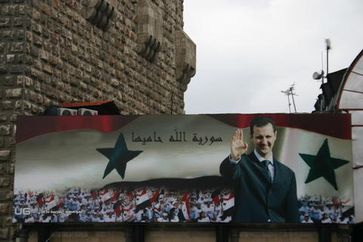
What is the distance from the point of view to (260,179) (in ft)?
30.6

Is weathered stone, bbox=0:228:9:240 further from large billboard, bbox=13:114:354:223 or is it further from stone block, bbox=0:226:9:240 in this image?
large billboard, bbox=13:114:354:223

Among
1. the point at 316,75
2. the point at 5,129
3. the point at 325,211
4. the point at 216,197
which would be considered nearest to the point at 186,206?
the point at 216,197

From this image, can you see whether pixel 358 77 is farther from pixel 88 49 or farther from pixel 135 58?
pixel 135 58

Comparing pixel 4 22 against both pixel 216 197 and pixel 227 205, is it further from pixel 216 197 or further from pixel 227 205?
pixel 227 205

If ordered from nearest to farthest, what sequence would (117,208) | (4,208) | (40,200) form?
1. (117,208)
2. (40,200)
3. (4,208)

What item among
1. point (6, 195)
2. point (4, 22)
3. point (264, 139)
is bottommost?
point (6, 195)

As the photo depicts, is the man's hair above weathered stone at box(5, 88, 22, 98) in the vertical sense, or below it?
below

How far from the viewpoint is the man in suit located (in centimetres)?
921

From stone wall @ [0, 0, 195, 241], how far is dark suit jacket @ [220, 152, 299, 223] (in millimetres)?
3855

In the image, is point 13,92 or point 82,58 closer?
point 13,92

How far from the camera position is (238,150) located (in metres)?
9.38

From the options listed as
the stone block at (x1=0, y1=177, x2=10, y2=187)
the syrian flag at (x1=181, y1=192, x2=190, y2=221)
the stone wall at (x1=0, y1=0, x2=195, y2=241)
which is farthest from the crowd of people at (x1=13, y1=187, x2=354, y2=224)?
the stone wall at (x1=0, y1=0, x2=195, y2=241)

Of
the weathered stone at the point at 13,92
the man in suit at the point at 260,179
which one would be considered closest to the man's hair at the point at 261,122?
the man in suit at the point at 260,179

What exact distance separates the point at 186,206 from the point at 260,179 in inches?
45.2
